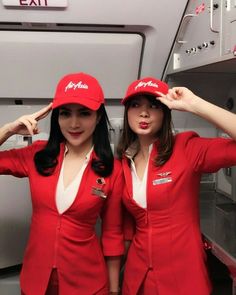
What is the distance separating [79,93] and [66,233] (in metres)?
0.48

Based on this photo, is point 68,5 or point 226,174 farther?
point 226,174

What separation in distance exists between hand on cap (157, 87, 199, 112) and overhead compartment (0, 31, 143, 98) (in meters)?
0.65

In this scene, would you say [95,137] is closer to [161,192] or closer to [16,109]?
[161,192]

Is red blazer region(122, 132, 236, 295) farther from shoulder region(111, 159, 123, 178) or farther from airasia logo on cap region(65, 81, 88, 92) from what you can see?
airasia logo on cap region(65, 81, 88, 92)

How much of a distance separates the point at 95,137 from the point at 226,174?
88 centimetres

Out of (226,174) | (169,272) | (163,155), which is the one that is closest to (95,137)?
(163,155)

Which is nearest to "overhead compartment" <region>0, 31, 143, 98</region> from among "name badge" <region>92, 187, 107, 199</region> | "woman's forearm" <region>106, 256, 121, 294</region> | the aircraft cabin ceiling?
the aircraft cabin ceiling

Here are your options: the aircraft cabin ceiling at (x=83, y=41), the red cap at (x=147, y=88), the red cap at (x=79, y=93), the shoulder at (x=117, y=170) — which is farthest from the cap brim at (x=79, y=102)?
the aircraft cabin ceiling at (x=83, y=41)

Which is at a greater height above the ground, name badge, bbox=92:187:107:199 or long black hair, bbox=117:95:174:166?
long black hair, bbox=117:95:174:166

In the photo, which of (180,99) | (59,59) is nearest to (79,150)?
(180,99)

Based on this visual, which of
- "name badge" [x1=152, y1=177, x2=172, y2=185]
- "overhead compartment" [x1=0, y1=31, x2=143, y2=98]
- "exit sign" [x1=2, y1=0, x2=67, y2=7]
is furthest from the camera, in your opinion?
"overhead compartment" [x1=0, y1=31, x2=143, y2=98]

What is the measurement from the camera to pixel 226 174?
6.16ft

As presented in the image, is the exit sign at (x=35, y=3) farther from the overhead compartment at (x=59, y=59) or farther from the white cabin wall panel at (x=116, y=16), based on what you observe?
the overhead compartment at (x=59, y=59)

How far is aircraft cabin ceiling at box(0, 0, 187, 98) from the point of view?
1.56m
